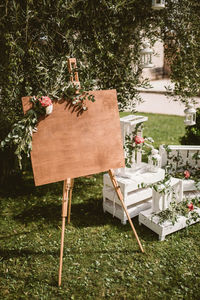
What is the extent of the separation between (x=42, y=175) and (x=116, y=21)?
2.34 meters

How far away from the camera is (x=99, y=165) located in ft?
10.7

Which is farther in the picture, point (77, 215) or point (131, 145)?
point (77, 215)

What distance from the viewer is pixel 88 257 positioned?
3.53 metres

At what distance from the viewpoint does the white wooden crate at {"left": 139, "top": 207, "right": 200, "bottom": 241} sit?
3.76m

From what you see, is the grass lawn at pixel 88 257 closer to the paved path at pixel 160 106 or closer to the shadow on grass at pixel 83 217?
the shadow on grass at pixel 83 217

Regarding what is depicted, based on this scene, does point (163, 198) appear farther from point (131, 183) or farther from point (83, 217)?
point (83, 217)

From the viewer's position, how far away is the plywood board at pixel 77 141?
9.79 ft

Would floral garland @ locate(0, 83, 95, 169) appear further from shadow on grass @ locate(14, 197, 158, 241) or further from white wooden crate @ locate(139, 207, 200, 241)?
white wooden crate @ locate(139, 207, 200, 241)

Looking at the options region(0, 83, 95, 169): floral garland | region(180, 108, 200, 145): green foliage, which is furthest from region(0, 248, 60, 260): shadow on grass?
region(180, 108, 200, 145): green foliage

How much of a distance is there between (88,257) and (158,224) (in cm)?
104

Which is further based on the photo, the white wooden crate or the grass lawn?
the white wooden crate

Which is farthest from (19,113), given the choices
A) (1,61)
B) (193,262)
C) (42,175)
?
(193,262)

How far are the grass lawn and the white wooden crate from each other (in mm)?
98

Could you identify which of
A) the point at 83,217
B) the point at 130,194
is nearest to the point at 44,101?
the point at 130,194
